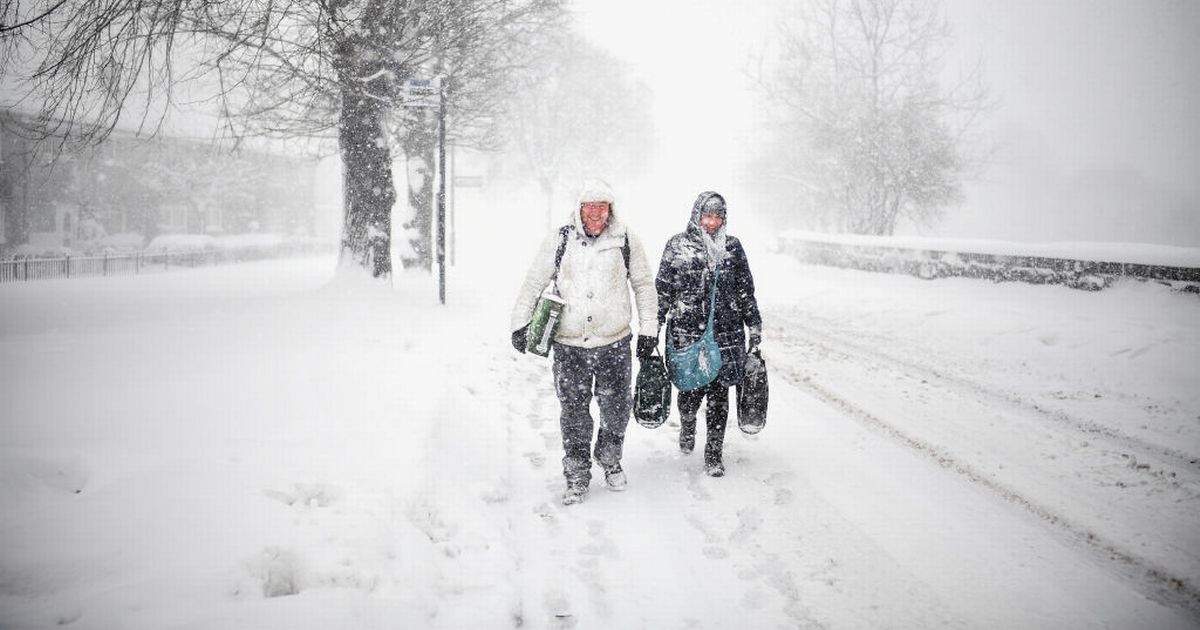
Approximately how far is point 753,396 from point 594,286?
1.54 metres

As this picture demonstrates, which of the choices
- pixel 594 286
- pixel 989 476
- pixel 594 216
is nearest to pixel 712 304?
pixel 594 286

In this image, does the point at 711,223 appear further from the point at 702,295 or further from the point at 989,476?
the point at 989,476

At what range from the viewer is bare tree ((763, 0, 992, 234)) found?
70.6ft

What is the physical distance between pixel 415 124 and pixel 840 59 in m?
17.7

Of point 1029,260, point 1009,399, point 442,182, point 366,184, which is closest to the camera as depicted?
point 1009,399

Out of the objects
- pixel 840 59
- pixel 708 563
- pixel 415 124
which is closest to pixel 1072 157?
pixel 840 59

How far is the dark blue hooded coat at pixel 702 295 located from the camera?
4.37 meters

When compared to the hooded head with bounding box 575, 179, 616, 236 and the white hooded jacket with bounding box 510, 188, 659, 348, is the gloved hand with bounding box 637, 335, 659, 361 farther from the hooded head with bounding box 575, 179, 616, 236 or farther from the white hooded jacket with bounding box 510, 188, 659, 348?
the hooded head with bounding box 575, 179, 616, 236

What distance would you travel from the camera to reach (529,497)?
4066mm

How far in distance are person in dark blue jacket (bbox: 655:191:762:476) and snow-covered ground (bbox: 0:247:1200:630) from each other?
24.3 inches

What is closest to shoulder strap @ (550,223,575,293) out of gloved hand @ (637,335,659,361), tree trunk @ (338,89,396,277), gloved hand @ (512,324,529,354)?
gloved hand @ (512,324,529,354)

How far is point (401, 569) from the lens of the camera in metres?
2.94

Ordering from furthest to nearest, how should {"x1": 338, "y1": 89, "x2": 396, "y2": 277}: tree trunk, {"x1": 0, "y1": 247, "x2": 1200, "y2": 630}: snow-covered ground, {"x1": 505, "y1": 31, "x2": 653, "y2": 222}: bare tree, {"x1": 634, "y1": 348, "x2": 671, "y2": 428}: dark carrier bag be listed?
{"x1": 505, "y1": 31, "x2": 653, "y2": 222}: bare tree, {"x1": 338, "y1": 89, "x2": 396, "y2": 277}: tree trunk, {"x1": 634, "y1": 348, "x2": 671, "y2": 428}: dark carrier bag, {"x1": 0, "y1": 247, "x2": 1200, "y2": 630}: snow-covered ground

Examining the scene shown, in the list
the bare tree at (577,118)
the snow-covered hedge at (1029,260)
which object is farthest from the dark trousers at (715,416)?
the bare tree at (577,118)
